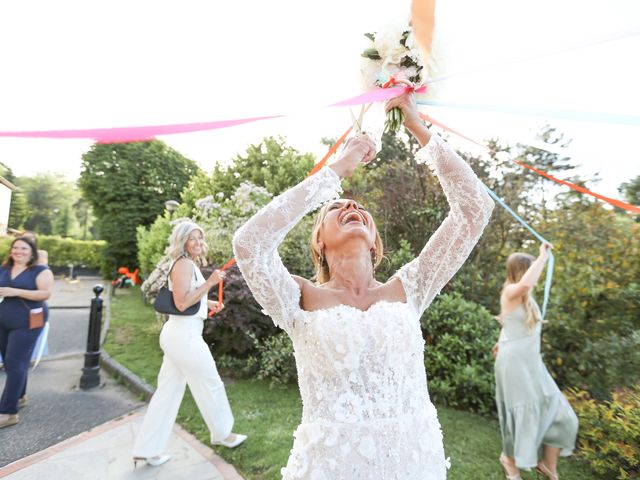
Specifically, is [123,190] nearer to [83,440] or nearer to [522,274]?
[83,440]

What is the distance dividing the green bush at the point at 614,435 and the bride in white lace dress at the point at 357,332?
2.86m

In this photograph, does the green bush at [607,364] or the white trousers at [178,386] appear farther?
the green bush at [607,364]

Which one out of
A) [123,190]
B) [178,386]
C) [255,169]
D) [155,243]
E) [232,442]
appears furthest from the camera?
[123,190]

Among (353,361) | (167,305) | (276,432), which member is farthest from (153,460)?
(353,361)

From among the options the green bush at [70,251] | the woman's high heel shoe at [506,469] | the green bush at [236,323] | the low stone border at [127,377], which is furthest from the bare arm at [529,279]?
the green bush at [70,251]

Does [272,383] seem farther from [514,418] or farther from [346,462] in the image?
[346,462]

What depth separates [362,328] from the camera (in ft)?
4.93

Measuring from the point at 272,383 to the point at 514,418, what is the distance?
3182 millimetres

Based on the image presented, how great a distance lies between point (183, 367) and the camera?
3623 millimetres

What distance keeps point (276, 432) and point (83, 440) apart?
2.04 metres

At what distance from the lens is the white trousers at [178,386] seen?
11.7ft

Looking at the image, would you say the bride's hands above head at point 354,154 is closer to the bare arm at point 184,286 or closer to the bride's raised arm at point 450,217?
the bride's raised arm at point 450,217

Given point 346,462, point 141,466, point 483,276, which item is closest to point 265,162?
point 483,276

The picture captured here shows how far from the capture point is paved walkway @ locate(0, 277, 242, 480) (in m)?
3.49
